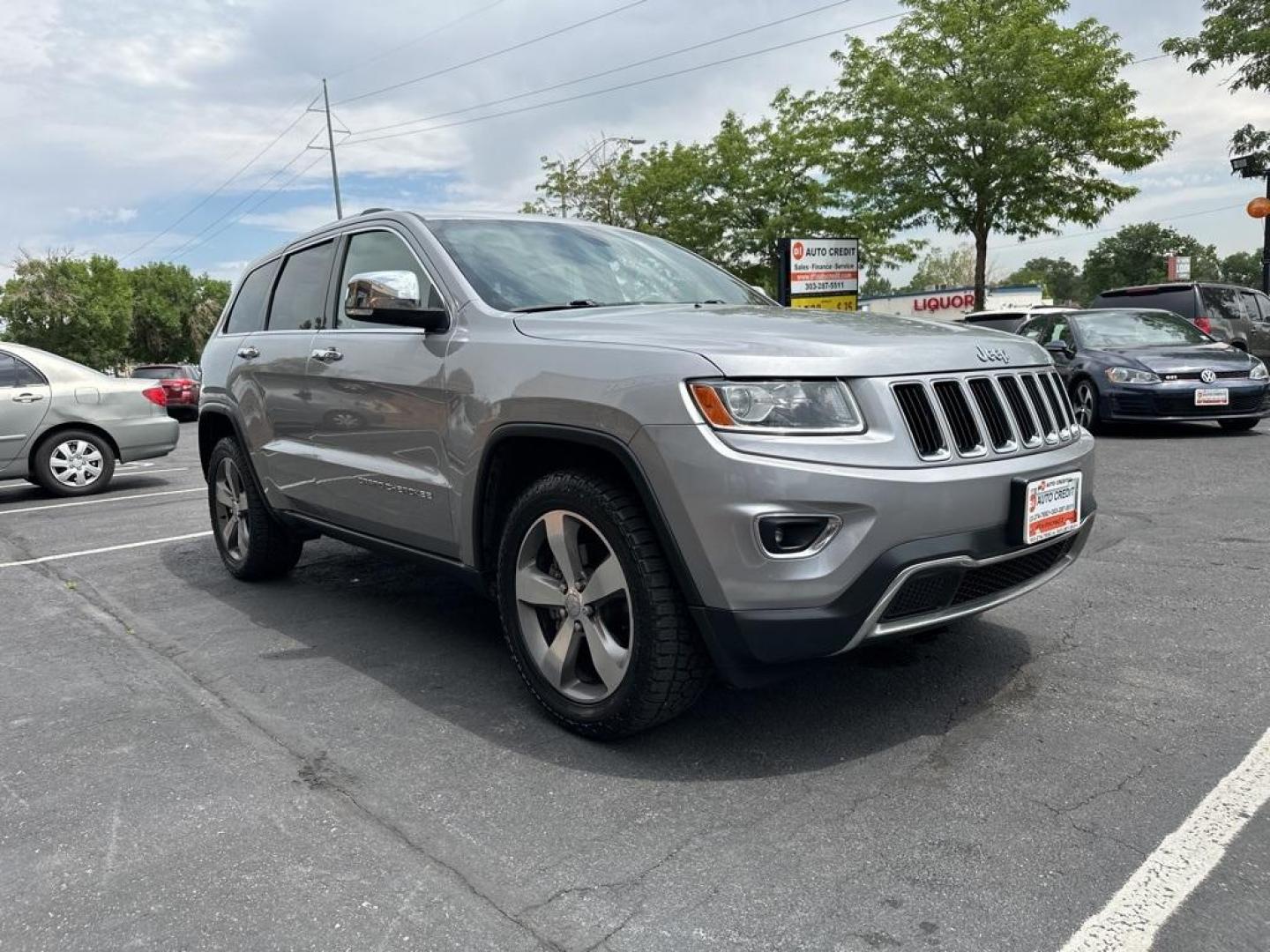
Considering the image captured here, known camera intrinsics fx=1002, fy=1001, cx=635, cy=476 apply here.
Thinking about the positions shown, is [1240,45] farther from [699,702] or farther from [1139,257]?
[1139,257]

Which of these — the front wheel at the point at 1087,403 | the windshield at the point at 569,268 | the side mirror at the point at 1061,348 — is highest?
the windshield at the point at 569,268

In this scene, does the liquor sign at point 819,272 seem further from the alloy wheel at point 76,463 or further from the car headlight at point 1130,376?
the alloy wheel at point 76,463

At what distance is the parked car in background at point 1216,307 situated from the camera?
1294 cm

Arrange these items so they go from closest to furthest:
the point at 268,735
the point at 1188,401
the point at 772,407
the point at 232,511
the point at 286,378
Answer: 1. the point at 772,407
2. the point at 268,735
3. the point at 286,378
4. the point at 232,511
5. the point at 1188,401

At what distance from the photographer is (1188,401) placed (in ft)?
32.0

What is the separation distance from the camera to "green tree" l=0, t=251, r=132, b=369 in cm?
5381

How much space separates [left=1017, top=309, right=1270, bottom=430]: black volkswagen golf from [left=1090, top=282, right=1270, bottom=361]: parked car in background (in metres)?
2.25

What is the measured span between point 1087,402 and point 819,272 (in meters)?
7.14

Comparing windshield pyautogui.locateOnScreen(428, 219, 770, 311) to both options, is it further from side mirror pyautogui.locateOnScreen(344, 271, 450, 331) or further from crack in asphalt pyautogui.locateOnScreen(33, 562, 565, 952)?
crack in asphalt pyautogui.locateOnScreen(33, 562, 565, 952)

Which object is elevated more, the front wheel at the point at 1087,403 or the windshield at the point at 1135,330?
the windshield at the point at 1135,330

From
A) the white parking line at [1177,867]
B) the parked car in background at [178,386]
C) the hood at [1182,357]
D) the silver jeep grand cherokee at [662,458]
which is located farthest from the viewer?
the parked car in background at [178,386]

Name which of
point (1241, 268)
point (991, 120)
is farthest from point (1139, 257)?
point (991, 120)

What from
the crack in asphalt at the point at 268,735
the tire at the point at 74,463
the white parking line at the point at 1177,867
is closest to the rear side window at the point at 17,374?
the tire at the point at 74,463

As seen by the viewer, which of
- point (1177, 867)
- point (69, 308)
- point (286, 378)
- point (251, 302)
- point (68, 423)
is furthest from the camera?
point (69, 308)
